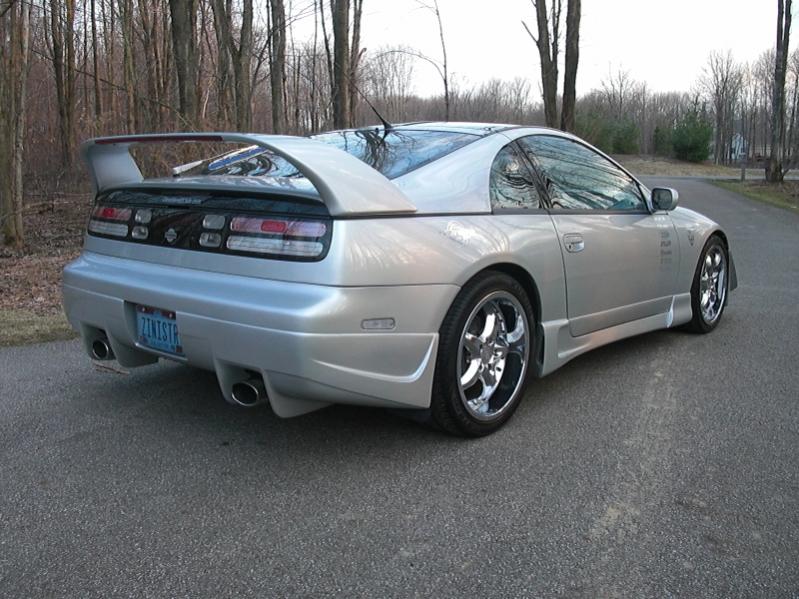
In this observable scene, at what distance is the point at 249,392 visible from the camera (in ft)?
9.56

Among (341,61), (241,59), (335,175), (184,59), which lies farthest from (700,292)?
(241,59)

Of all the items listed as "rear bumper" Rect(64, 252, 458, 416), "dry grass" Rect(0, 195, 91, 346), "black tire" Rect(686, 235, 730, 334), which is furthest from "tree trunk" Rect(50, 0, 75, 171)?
"rear bumper" Rect(64, 252, 458, 416)

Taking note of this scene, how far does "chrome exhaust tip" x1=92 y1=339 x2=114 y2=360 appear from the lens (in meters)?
3.49

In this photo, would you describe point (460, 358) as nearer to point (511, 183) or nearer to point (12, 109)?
point (511, 183)

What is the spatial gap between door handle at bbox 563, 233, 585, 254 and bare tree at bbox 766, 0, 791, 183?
24048mm

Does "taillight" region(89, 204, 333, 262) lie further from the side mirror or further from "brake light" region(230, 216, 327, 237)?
the side mirror

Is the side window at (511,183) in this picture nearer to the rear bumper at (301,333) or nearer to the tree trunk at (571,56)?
the rear bumper at (301,333)

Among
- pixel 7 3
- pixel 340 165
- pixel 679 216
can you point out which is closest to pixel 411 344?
pixel 340 165

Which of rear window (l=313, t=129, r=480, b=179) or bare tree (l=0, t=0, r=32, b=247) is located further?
bare tree (l=0, t=0, r=32, b=247)

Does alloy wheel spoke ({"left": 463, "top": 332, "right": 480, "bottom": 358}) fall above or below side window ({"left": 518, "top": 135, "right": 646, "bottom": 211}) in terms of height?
below

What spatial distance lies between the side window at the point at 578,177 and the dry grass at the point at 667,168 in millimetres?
37769

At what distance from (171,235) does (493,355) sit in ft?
5.25

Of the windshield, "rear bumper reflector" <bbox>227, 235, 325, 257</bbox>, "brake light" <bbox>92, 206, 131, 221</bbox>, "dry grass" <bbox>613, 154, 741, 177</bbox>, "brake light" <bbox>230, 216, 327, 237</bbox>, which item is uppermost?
"dry grass" <bbox>613, 154, 741, 177</bbox>

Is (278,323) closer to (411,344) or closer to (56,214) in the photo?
(411,344)
